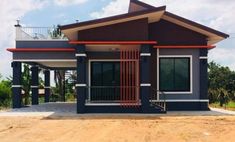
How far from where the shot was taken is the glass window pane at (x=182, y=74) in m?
24.0

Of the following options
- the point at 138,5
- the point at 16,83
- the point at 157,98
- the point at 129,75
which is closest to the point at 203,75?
the point at 157,98

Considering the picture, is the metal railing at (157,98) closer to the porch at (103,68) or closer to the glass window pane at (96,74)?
the porch at (103,68)

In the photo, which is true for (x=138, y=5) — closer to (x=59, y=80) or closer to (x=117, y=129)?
(x=117, y=129)

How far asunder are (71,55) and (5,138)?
12.6 metres

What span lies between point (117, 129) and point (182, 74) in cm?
949

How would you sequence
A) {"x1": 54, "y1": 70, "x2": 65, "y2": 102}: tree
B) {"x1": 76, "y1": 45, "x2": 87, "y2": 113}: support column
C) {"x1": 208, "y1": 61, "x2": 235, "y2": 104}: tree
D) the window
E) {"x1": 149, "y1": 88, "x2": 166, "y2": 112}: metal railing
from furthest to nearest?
{"x1": 54, "y1": 70, "x2": 65, "y2": 102}: tree → {"x1": 208, "y1": 61, "x2": 235, "y2": 104}: tree → the window → {"x1": 149, "y1": 88, "x2": 166, "y2": 112}: metal railing → {"x1": 76, "y1": 45, "x2": 87, "y2": 113}: support column

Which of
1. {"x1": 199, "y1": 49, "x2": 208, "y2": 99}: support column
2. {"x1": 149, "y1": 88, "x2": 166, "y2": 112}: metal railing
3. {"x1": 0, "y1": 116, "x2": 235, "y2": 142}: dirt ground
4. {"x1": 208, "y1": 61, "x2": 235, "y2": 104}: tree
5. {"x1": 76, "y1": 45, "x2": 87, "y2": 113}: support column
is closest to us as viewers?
{"x1": 0, "y1": 116, "x2": 235, "y2": 142}: dirt ground

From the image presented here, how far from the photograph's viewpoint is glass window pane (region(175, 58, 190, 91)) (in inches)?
945

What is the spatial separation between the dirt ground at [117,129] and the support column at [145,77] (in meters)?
2.00

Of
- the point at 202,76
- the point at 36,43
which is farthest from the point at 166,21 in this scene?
the point at 36,43

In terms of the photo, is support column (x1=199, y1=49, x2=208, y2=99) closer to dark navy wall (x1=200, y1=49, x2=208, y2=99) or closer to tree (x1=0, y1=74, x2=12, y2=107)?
dark navy wall (x1=200, y1=49, x2=208, y2=99)

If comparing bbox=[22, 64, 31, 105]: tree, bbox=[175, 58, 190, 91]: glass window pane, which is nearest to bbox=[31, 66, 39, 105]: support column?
bbox=[22, 64, 31, 105]: tree

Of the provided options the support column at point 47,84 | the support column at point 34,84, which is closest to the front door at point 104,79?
the support column at point 34,84

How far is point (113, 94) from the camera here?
25.0 m
